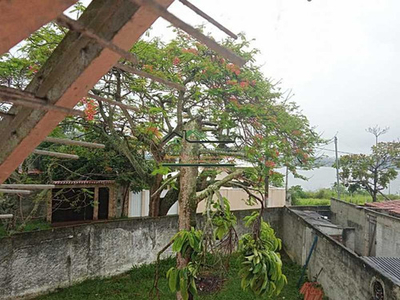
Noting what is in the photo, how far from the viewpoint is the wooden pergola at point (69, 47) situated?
62 cm

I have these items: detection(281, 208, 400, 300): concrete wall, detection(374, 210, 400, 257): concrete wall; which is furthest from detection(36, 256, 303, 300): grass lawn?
detection(374, 210, 400, 257): concrete wall

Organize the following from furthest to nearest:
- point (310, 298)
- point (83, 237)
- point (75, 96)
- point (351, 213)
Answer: point (351, 213) < point (83, 237) < point (310, 298) < point (75, 96)

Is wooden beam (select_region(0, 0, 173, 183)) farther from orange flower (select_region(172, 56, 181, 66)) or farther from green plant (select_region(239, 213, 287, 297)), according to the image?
orange flower (select_region(172, 56, 181, 66))

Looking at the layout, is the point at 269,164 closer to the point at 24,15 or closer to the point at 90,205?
the point at 24,15

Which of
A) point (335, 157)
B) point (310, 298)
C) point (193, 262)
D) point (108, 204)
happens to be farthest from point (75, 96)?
point (335, 157)

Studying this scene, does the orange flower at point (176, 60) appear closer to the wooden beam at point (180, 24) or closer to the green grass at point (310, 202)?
the wooden beam at point (180, 24)

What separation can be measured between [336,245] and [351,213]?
211 inches

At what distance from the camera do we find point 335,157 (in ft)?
43.8

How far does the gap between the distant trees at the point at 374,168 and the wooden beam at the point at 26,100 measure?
48.2ft

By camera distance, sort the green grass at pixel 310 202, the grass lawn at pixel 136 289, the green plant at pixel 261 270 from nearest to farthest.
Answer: the green plant at pixel 261 270
the grass lawn at pixel 136 289
the green grass at pixel 310 202

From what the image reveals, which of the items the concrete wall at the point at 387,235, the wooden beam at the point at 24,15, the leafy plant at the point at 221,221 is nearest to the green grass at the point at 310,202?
the concrete wall at the point at 387,235

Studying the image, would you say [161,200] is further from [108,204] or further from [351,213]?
[351,213]

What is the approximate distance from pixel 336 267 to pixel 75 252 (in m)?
4.89

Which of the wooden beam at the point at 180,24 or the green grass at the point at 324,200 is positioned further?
the green grass at the point at 324,200
